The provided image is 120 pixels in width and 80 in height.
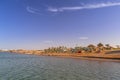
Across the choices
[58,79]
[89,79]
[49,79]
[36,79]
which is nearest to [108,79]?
[89,79]

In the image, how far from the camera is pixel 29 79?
28.1 m

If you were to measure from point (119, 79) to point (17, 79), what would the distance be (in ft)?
67.9

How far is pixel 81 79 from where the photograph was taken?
1121 inches

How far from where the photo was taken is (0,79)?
2711cm

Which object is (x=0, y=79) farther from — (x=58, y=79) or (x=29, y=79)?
(x=58, y=79)

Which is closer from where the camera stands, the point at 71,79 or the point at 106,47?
the point at 71,79

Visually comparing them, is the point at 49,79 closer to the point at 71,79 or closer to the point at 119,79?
the point at 71,79

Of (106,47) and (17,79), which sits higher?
(106,47)

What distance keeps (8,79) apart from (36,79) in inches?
215

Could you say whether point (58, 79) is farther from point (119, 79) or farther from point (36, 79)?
point (119, 79)

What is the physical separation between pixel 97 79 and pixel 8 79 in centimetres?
1795

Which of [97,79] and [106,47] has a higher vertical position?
[106,47]

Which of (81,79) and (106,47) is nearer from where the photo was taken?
(81,79)

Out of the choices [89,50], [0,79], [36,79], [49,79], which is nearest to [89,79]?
[49,79]
